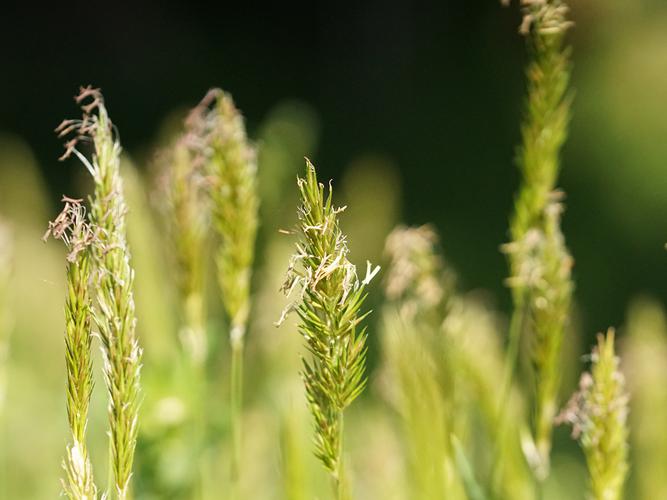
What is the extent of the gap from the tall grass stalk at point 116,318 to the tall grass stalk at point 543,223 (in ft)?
0.72

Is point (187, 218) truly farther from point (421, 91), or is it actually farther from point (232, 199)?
point (421, 91)

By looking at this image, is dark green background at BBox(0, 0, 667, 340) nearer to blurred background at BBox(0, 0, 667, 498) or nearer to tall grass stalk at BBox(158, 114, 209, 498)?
blurred background at BBox(0, 0, 667, 498)

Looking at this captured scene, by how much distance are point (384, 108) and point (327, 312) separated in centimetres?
475

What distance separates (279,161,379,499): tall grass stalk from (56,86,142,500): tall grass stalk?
0.06 m

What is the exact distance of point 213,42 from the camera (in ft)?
19.4

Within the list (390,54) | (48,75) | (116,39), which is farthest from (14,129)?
(390,54)

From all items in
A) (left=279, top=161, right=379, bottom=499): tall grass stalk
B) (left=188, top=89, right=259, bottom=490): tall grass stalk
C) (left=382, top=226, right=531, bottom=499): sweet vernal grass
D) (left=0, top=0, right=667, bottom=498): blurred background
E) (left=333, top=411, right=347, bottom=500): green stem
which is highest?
(left=0, top=0, right=667, bottom=498): blurred background

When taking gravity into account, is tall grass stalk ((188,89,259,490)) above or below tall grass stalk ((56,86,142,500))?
above

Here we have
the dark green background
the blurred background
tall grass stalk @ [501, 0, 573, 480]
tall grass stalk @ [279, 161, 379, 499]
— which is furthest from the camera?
the dark green background

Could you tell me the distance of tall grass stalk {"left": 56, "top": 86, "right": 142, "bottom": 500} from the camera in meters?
0.37

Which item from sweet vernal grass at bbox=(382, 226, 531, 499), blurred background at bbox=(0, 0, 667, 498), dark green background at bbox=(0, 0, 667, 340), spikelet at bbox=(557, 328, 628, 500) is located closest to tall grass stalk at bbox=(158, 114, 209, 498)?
sweet vernal grass at bbox=(382, 226, 531, 499)

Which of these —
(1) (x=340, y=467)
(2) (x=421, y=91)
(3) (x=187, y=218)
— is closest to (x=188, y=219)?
(3) (x=187, y=218)

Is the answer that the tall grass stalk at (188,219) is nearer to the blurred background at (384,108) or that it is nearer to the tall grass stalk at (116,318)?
the tall grass stalk at (116,318)

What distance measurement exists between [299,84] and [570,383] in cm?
437
